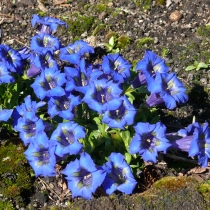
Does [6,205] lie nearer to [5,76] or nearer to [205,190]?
[5,76]

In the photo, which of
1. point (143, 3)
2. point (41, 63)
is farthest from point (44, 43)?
point (143, 3)

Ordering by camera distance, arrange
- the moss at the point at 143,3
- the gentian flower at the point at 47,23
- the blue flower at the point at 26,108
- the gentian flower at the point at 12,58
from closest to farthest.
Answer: the blue flower at the point at 26,108 → the gentian flower at the point at 12,58 → the gentian flower at the point at 47,23 → the moss at the point at 143,3

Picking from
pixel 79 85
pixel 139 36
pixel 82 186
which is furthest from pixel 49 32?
pixel 82 186

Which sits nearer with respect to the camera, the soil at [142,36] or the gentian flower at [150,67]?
the gentian flower at [150,67]

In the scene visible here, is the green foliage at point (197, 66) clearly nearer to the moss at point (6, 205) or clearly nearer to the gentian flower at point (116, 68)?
the gentian flower at point (116, 68)

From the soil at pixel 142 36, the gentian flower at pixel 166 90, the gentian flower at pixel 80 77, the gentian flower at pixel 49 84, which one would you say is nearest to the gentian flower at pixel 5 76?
the gentian flower at pixel 49 84

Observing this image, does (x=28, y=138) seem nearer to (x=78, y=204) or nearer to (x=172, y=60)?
(x=78, y=204)

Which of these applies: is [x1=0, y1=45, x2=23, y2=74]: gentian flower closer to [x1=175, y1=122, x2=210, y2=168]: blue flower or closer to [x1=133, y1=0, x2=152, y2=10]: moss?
[x1=175, y1=122, x2=210, y2=168]: blue flower
